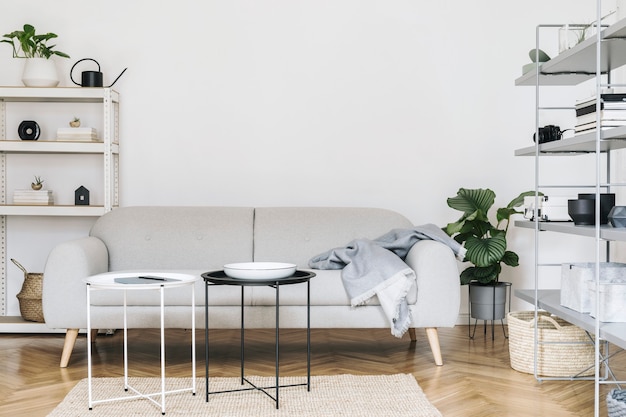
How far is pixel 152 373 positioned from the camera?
338 cm

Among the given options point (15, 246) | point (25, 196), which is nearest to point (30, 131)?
point (25, 196)

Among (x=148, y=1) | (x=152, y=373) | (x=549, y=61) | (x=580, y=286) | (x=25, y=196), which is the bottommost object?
(x=152, y=373)

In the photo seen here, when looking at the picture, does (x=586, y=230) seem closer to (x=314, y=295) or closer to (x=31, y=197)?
(x=314, y=295)

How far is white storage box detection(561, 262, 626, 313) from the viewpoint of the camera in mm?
2902

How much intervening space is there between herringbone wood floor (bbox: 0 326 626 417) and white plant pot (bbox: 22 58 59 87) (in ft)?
5.23

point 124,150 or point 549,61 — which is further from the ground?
point 549,61

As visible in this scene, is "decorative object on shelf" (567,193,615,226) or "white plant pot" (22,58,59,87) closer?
"decorative object on shelf" (567,193,615,226)

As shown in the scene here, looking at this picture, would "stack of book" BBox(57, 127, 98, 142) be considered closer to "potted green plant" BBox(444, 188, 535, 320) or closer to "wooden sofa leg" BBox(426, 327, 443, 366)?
"potted green plant" BBox(444, 188, 535, 320)

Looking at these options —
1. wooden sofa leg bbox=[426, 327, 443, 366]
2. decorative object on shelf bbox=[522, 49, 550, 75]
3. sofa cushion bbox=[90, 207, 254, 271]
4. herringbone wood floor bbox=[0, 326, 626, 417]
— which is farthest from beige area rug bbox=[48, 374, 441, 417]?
decorative object on shelf bbox=[522, 49, 550, 75]

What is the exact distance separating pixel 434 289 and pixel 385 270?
275 mm

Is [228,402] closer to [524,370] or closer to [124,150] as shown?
[524,370]

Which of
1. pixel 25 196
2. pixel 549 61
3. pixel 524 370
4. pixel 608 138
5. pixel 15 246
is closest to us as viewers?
pixel 608 138

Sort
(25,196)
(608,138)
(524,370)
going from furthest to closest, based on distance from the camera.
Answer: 1. (25,196)
2. (524,370)
3. (608,138)

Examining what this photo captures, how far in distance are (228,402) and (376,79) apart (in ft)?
8.81
